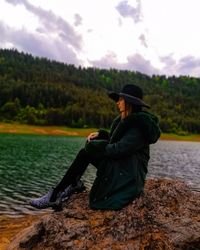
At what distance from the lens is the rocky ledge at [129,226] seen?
7358 millimetres

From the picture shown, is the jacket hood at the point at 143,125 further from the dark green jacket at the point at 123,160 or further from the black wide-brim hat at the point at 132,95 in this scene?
the black wide-brim hat at the point at 132,95

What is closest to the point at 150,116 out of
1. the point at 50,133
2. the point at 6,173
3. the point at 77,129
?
the point at 6,173

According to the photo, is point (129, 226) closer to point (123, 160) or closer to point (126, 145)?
point (123, 160)

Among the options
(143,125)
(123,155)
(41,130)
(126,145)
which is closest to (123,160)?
(123,155)

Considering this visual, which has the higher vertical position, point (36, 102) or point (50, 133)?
point (36, 102)

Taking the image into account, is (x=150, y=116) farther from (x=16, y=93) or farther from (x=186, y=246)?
(x=16, y=93)

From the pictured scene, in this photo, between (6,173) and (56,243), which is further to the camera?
(6,173)

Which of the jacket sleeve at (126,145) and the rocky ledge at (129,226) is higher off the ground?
the jacket sleeve at (126,145)

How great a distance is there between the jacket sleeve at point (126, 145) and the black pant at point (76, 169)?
610mm

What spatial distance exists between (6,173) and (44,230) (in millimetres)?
25397

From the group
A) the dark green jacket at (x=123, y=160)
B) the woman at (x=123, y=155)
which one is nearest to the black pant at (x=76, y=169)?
the woman at (x=123, y=155)

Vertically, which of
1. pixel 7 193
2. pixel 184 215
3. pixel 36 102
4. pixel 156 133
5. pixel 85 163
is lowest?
pixel 7 193

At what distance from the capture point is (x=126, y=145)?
299 inches

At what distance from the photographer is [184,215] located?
7914 millimetres
